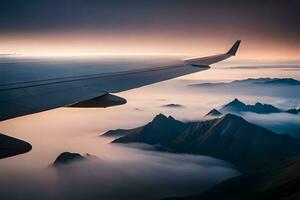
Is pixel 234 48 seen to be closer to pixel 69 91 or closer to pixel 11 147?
pixel 69 91

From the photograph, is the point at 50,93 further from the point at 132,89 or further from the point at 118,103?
the point at 132,89

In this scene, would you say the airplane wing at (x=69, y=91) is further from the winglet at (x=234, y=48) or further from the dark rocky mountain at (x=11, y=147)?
the winglet at (x=234, y=48)

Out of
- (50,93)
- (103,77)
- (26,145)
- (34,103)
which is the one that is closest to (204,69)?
(103,77)

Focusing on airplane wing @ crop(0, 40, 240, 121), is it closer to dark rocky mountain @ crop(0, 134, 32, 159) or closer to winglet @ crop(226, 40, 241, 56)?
dark rocky mountain @ crop(0, 134, 32, 159)

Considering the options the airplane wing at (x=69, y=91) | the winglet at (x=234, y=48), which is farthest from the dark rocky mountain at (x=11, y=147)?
the winglet at (x=234, y=48)

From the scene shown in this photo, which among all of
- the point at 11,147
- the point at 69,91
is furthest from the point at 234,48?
the point at 11,147

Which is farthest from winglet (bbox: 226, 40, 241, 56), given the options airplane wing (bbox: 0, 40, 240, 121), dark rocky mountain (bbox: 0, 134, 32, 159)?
dark rocky mountain (bbox: 0, 134, 32, 159)
